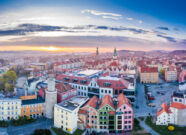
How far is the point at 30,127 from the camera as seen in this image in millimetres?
32031

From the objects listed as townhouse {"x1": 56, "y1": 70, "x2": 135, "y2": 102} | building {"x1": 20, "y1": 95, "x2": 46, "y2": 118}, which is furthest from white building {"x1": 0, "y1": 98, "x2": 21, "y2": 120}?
townhouse {"x1": 56, "y1": 70, "x2": 135, "y2": 102}

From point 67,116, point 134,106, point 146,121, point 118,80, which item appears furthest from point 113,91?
point 67,116

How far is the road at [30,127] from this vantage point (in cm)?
3033

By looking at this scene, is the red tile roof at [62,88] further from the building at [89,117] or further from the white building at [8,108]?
the building at [89,117]

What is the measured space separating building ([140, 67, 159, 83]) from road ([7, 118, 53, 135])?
137 feet

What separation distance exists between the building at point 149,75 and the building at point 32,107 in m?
40.8

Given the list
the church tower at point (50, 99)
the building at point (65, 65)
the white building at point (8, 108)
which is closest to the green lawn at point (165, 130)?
the church tower at point (50, 99)

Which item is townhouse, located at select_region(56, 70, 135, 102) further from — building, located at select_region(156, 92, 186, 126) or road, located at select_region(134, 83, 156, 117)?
building, located at select_region(156, 92, 186, 126)

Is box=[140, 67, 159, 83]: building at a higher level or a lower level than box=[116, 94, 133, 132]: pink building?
higher

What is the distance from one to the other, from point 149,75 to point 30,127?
47.2 meters

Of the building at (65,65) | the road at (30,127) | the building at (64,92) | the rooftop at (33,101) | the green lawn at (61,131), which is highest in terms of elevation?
the building at (65,65)

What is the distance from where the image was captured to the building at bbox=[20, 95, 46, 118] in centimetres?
3525

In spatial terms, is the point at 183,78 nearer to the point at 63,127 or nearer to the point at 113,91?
the point at 113,91

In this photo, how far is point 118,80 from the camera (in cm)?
4247
